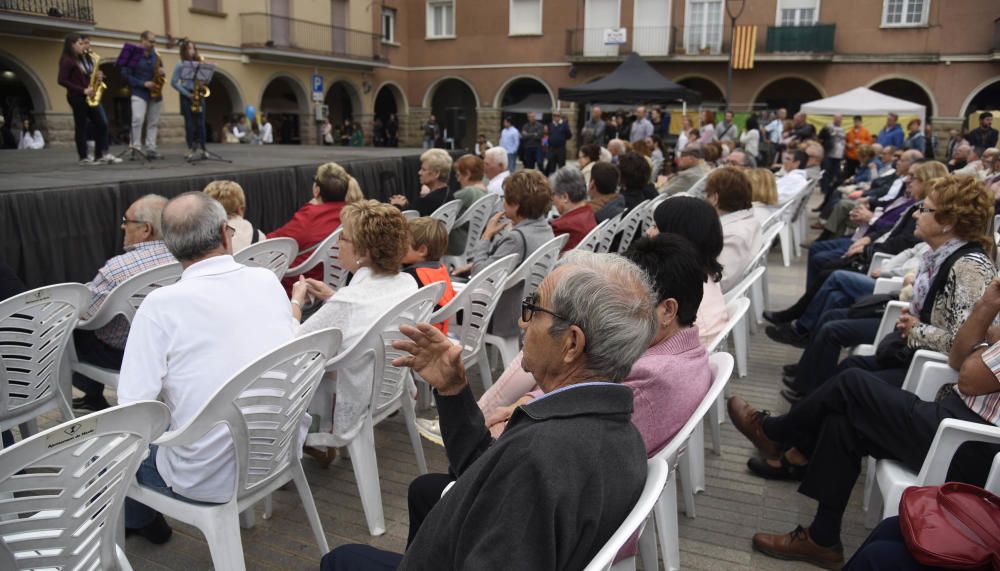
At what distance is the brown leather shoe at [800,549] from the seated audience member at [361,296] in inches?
61.6

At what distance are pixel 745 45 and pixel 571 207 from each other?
21584 mm

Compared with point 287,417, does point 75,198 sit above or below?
above

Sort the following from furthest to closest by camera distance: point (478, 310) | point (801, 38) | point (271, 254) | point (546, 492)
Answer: point (801, 38)
point (271, 254)
point (478, 310)
point (546, 492)

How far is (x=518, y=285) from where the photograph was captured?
12.5 ft

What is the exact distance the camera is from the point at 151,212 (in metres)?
3.23

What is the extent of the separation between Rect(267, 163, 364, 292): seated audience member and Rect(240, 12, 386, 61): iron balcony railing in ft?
64.0

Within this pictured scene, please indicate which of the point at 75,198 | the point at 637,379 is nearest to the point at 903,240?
the point at 637,379

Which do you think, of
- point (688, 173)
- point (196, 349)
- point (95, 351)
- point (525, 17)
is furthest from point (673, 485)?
point (525, 17)

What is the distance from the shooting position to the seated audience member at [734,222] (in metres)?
4.07

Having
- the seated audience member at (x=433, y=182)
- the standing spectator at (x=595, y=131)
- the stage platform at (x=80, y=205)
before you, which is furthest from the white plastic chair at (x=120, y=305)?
the standing spectator at (x=595, y=131)

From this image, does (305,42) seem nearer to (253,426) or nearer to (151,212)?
(151,212)

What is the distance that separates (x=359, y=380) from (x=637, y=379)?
111cm

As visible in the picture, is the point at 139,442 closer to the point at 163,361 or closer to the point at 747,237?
the point at 163,361

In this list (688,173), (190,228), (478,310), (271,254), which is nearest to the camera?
(190,228)
